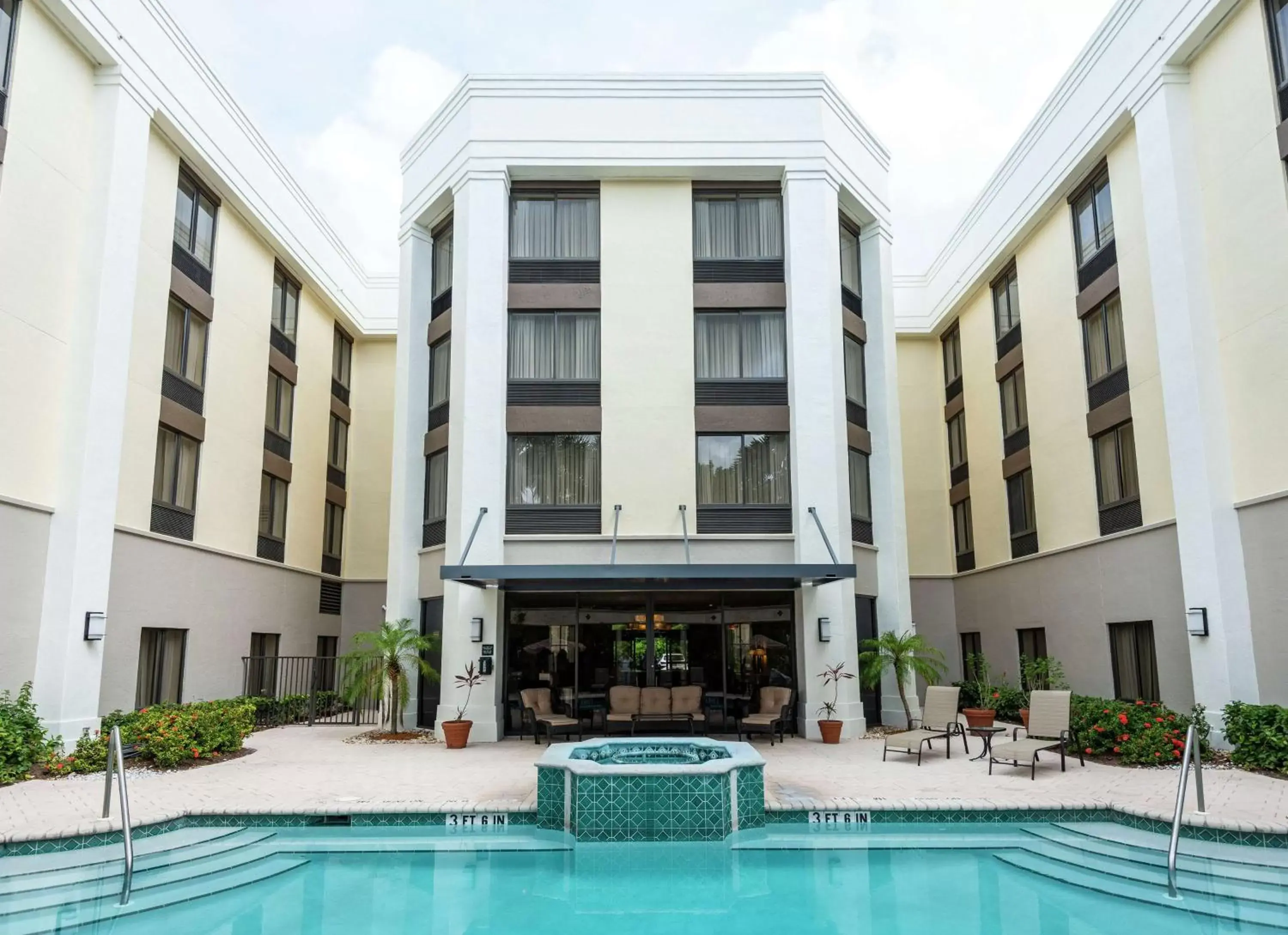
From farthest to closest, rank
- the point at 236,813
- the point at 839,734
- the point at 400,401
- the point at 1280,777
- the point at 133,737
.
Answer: the point at 400,401 < the point at 839,734 < the point at 133,737 < the point at 1280,777 < the point at 236,813

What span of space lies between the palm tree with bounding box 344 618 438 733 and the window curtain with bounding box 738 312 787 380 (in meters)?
8.37

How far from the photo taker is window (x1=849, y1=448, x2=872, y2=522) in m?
19.2

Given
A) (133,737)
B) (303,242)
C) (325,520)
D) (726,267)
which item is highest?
(303,242)

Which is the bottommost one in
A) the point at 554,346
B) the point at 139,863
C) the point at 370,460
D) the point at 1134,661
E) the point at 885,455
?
the point at 139,863

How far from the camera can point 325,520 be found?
991 inches

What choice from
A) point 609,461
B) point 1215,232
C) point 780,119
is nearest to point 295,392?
point 609,461

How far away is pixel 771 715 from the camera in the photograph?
16484mm

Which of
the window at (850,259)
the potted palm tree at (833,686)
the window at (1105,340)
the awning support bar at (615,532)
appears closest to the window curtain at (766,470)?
the awning support bar at (615,532)

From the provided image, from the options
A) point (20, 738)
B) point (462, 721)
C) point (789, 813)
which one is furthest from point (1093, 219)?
point (20, 738)

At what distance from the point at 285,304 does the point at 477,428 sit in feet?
28.3

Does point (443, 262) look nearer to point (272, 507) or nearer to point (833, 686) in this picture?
point (272, 507)

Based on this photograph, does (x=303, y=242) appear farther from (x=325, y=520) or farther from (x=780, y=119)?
(x=780, y=119)

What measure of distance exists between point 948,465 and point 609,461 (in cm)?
1259

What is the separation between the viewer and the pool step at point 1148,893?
7.05m
